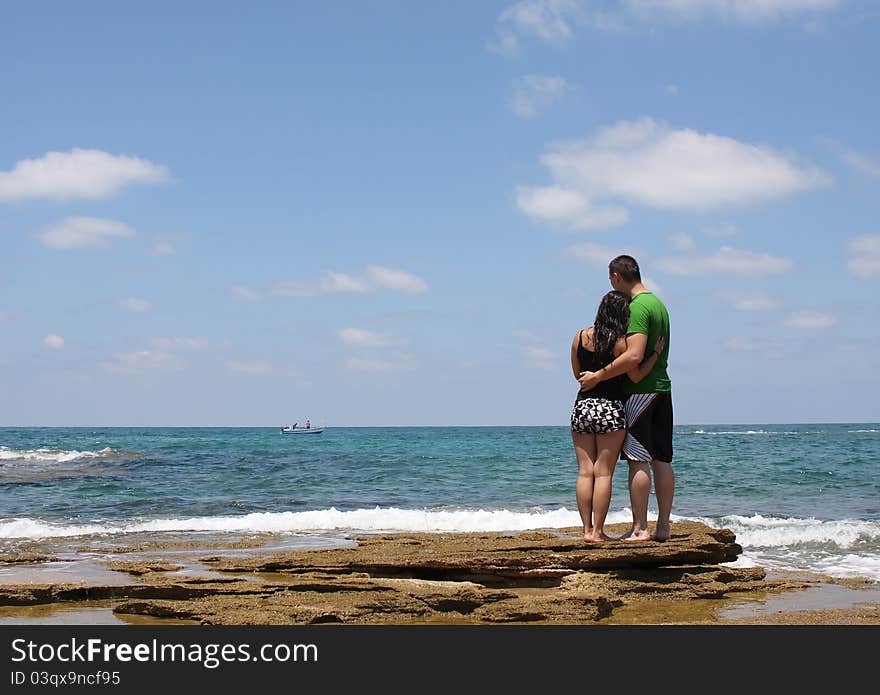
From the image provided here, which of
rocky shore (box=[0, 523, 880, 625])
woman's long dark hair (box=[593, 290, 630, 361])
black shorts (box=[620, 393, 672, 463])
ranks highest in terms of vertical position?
woman's long dark hair (box=[593, 290, 630, 361])

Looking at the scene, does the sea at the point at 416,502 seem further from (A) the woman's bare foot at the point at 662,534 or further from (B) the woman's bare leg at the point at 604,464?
(B) the woman's bare leg at the point at 604,464

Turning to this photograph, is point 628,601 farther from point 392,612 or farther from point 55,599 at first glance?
point 55,599

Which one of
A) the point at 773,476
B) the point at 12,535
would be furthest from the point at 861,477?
the point at 12,535

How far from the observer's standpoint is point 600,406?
6.75 metres

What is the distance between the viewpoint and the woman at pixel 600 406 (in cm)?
662

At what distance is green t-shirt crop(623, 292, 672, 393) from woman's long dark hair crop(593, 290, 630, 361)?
0.18 ft

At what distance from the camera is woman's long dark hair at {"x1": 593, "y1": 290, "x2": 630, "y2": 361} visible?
6.59 metres

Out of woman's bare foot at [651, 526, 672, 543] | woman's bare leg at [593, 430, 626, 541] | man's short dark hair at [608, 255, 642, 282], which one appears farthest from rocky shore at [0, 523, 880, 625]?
man's short dark hair at [608, 255, 642, 282]

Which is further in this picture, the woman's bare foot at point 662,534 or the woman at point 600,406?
the woman's bare foot at point 662,534

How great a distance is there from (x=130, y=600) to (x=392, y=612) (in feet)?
6.29

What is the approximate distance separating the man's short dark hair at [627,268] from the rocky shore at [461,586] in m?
2.08

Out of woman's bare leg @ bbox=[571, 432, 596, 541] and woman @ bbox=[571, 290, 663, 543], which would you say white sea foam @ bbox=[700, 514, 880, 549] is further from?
woman @ bbox=[571, 290, 663, 543]

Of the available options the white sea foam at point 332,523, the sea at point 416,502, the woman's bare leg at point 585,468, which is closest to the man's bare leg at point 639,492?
the woman's bare leg at point 585,468
